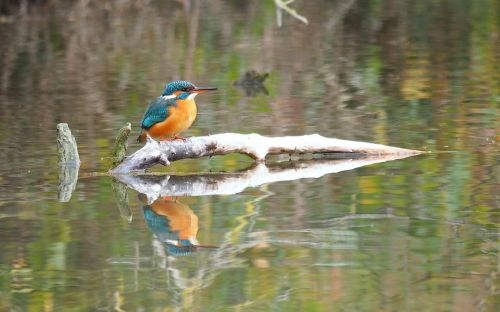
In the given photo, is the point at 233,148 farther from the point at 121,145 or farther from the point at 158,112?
the point at 121,145

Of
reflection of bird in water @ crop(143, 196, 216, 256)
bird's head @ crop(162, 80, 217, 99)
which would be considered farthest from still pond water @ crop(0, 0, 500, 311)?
bird's head @ crop(162, 80, 217, 99)

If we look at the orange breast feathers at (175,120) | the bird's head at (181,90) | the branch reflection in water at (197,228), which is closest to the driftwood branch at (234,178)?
the branch reflection in water at (197,228)

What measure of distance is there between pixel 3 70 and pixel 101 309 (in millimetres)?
12770

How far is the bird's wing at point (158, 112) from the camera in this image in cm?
927

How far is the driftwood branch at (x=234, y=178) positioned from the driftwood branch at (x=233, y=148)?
86 mm

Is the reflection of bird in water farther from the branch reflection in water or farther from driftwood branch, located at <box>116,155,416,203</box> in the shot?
driftwood branch, located at <box>116,155,416,203</box>

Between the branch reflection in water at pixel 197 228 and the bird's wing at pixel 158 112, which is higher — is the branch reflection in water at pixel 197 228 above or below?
below

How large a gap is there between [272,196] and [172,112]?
130cm

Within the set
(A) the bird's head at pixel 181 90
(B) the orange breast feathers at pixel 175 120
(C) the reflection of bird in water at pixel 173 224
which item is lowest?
(C) the reflection of bird in water at pixel 173 224

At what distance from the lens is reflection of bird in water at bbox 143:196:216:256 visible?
6.93 meters

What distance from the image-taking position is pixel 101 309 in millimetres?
5672

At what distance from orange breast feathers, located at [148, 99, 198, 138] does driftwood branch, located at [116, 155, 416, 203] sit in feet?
1.12

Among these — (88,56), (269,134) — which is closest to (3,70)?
(88,56)

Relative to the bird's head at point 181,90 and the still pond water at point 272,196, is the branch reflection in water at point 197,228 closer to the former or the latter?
the still pond water at point 272,196
